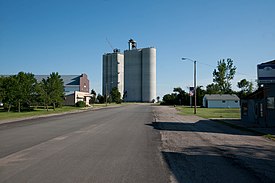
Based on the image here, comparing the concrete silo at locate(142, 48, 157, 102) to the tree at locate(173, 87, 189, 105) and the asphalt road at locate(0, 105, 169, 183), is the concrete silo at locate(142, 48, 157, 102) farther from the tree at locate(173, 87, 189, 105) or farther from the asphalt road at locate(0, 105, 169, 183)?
the asphalt road at locate(0, 105, 169, 183)

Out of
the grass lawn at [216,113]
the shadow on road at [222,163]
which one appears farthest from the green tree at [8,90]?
the shadow on road at [222,163]

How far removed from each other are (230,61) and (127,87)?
6148cm

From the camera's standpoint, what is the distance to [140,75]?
148875 mm

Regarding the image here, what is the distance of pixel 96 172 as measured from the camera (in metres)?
7.59

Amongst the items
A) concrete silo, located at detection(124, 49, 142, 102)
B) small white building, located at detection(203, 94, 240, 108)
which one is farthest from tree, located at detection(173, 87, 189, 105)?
concrete silo, located at detection(124, 49, 142, 102)

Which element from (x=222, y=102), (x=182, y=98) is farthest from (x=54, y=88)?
(x=182, y=98)

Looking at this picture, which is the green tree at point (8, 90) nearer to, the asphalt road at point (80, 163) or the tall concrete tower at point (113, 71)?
the asphalt road at point (80, 163)

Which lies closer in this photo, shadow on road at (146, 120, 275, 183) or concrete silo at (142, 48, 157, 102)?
shadow on road at (146, 120, 275, 183)

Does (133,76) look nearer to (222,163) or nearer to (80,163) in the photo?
(222,163)

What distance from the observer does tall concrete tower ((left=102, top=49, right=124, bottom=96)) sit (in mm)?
152625

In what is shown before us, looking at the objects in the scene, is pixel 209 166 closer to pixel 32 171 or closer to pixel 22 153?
pixel 32 171

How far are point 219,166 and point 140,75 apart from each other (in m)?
141

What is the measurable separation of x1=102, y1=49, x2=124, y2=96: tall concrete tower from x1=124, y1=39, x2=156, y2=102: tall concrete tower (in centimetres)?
236

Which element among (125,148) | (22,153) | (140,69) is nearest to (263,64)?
(125,148)
